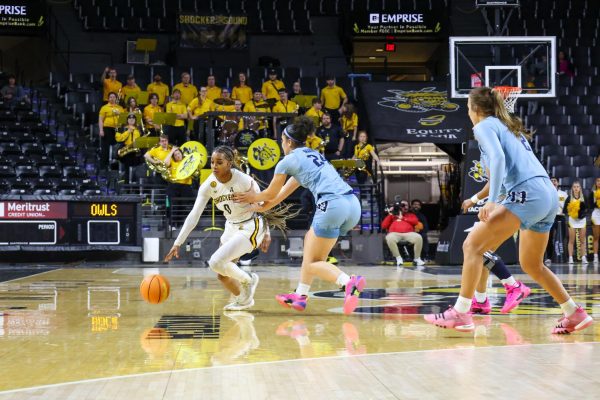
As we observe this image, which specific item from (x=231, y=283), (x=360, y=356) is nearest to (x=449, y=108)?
(x=231, y=283)

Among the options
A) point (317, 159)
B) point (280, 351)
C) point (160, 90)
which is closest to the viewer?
point (280, 351)

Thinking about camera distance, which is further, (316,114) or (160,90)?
(160,90)

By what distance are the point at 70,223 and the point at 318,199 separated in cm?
1175

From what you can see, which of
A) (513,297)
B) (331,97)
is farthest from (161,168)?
(513,297)

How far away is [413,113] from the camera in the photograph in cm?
2394

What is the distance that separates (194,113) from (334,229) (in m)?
14.1

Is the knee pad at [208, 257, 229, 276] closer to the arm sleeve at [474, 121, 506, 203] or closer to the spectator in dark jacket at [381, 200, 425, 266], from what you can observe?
the arm sleeve at [474, 121, 506, 203]

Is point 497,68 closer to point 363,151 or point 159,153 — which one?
point 363,151

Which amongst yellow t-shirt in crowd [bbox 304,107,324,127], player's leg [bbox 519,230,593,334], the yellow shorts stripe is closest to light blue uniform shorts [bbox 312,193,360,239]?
the yellow shorts stripe

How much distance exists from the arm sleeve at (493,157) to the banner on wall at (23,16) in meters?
23.5

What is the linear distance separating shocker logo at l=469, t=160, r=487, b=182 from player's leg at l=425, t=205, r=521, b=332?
477 inches

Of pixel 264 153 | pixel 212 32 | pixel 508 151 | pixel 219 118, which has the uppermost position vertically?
pixel 212 32

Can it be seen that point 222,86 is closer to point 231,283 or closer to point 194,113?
point 194,113

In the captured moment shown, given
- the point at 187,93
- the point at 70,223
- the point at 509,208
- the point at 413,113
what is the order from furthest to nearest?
the point at 413,113 → the point at 187,93 → the point at 70,223 → the point at 509,208
